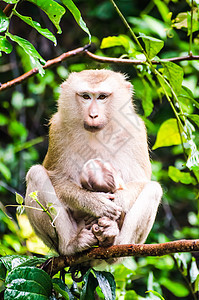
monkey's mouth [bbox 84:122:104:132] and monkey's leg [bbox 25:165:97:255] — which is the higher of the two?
monkey's mouth [bbox 84:122:104:132]

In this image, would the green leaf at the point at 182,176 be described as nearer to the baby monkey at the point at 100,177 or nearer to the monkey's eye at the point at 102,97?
the baby monkey at the point at 100,177

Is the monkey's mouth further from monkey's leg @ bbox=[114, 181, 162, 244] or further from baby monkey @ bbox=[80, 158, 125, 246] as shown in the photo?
monkey's leg @ bbox=[114, 181, 162, 244]

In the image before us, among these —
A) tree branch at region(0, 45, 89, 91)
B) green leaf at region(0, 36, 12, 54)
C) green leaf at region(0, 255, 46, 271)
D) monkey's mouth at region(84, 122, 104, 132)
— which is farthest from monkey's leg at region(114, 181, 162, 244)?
green leaf at region(0, 36, 12, 54)

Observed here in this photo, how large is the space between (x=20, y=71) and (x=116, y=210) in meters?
4.34

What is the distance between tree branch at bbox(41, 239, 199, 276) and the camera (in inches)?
93.0

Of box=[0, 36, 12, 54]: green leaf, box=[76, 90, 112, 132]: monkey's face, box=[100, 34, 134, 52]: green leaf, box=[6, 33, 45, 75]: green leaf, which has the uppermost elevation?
box=[0, 36, 12, 54]: green leaf

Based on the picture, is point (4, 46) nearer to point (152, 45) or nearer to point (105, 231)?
point (152, 45)

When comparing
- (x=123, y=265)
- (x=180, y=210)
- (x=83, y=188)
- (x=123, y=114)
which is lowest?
(x=180, y=210)

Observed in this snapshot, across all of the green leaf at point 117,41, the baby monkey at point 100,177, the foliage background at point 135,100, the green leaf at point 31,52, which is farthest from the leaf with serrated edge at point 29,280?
the green leaf at point 117,41

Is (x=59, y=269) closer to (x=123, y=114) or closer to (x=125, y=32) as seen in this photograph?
(x=123, y=114)

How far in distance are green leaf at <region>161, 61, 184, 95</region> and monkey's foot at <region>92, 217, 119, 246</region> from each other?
3.86ft

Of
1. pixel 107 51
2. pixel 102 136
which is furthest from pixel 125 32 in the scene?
pixel 102 136

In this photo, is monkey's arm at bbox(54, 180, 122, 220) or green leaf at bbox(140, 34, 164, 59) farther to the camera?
monkey's arm at bbox(54, 180, 122, 220)

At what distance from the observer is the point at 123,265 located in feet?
13.0
